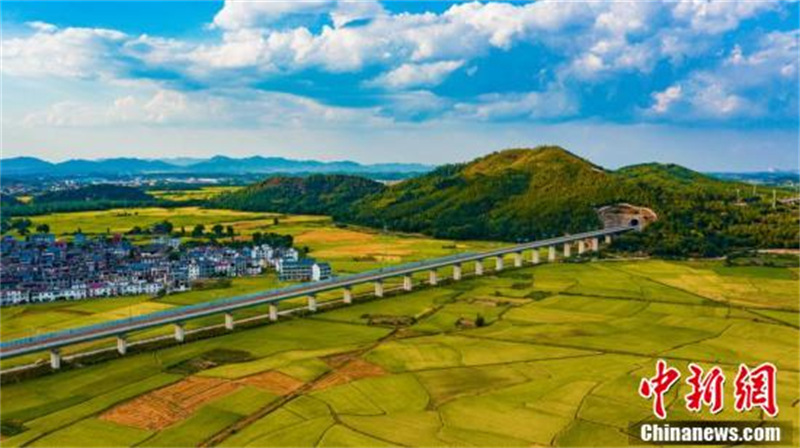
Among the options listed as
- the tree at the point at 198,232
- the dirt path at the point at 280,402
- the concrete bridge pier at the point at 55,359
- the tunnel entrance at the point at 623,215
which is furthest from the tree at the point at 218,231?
the dirt path at the point at 280,402

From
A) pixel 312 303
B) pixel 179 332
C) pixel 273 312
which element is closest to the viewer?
pixel 179 332

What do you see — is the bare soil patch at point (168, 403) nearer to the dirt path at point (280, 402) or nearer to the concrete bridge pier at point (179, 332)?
the dirt path at point (280, 402)

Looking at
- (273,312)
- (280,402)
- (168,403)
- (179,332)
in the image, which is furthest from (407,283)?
(168,403)

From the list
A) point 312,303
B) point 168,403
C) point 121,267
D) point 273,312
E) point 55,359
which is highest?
point 121,267

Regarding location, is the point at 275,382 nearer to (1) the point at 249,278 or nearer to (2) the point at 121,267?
(1) the point at 249,278

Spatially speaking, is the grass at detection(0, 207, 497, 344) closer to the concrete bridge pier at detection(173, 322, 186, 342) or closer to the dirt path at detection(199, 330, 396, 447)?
the concrete bridge pier at detection(173, 322, 186, 342)

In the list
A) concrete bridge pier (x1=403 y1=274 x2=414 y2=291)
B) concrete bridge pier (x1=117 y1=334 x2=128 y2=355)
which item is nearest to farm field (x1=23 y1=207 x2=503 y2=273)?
concrete bridge pier (x1=403 y1=274 x2=414 y2=291)
